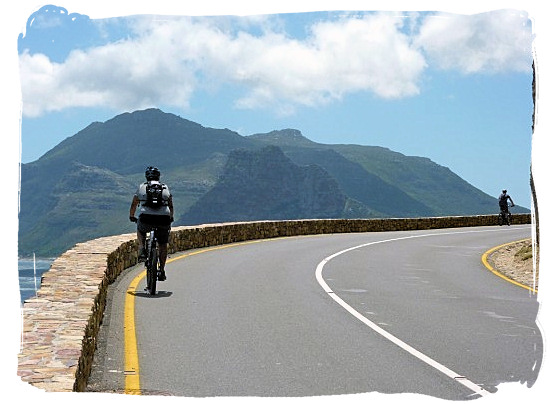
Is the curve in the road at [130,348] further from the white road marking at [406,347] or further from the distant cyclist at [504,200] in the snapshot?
the distant cyclist at [504,200]

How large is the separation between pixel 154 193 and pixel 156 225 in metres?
0.59

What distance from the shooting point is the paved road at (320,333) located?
6938mm

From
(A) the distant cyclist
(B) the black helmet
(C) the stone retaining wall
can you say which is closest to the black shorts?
(B) the black helmet

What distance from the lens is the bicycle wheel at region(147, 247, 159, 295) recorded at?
42.2 ft

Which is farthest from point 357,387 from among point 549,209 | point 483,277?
point 483,277

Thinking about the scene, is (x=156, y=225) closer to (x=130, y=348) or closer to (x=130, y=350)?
(x=130, y=348)

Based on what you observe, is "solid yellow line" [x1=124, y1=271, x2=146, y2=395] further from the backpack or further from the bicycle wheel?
the backpack

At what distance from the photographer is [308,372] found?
Answer: 7289 millimetres

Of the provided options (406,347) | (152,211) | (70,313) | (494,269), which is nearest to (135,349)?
(70,313)

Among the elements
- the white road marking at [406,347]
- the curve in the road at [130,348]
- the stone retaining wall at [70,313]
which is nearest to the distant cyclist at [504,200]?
the stone retaining wall at [70,313]

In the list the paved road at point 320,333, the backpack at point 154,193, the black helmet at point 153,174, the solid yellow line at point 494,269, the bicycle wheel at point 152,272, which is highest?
the black helmet at point 153,174

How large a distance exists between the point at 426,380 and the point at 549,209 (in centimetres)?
299

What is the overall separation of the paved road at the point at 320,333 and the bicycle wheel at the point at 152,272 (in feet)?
0.80

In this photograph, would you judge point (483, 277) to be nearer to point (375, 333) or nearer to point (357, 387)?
point (375, 333)
